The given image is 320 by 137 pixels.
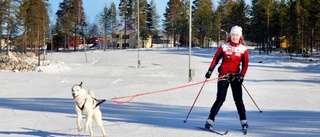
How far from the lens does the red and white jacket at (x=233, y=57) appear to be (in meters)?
6.12

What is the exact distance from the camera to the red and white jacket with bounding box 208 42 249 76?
6.12 metres

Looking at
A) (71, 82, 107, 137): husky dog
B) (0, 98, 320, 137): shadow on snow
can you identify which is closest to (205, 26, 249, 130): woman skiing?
(0, 98, 320, 137): shadow on snow

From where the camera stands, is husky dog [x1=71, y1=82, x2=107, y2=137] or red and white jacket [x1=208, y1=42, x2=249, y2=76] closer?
husky dog [x1=71, y1=82, x2=107, y2=137]

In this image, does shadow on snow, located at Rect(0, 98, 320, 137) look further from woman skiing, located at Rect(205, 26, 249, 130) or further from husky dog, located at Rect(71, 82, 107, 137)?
husky dog, located at Rect(71, 82, 107, 137)

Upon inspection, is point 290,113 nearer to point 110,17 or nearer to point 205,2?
point 205,2

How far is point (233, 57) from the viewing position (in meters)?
6.13

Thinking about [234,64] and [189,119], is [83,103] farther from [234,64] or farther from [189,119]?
[189,119]

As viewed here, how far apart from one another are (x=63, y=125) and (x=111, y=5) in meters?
85.0

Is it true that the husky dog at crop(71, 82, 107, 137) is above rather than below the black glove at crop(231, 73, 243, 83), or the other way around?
below

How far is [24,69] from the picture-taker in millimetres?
38062

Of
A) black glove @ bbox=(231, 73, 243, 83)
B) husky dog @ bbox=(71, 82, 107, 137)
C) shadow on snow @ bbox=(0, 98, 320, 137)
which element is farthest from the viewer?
shadow on snow @ bbox=(0, 98, 320, 137)

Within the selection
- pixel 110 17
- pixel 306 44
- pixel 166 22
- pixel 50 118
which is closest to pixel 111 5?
pixel 110 17

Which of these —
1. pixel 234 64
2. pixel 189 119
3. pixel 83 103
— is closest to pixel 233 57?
pixel 234 64

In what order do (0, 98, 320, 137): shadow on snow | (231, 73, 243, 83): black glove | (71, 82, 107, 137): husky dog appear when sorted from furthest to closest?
(0, 98, 320, 137): shadow on snow < (231, 73, 243, 83): black glove < (71, 82, 107, 137): husky dog
